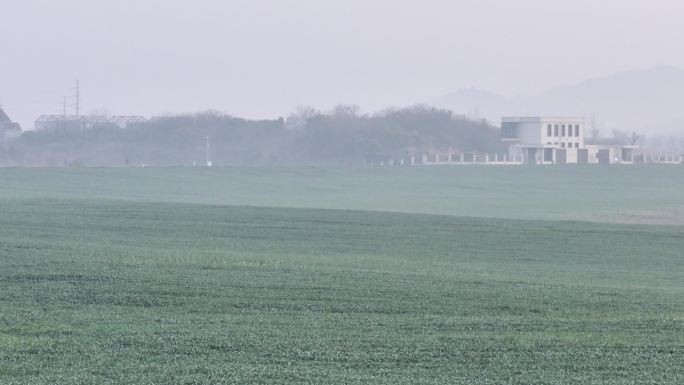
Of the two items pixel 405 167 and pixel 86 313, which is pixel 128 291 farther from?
pixel 405 167

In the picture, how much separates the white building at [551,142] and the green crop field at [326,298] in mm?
81705

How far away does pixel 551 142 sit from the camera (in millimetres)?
130000

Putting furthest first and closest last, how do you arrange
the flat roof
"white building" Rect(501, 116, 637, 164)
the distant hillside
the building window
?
the building window
"white building" Rect(501, 116, 637, 164)
the flat roof
the distant hillside

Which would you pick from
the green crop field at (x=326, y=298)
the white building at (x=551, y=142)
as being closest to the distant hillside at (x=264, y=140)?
the white building at (x=551, y=142)

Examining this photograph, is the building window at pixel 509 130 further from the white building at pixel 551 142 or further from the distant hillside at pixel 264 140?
the distant hillside at pixel 264 140

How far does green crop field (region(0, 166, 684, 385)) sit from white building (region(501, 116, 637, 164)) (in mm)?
81705

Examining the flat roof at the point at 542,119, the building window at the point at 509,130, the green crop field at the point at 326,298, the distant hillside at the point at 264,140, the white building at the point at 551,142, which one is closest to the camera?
the green crop field at the point at 326,298

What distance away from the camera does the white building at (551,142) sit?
129000mm

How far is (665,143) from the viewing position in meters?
175

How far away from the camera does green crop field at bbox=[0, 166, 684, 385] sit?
581 inches

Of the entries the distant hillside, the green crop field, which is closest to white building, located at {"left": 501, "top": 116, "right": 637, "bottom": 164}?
the distant hillside

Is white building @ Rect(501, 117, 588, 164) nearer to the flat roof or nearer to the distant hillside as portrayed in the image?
the flat roof

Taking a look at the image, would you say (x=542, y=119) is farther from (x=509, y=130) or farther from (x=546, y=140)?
(x=509, y=130)

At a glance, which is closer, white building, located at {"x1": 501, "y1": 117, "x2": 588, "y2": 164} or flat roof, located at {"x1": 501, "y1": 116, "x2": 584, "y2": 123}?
flat roof, located at {"x1": 501, "y1": 116, "x2": 584, "y2": 123}
